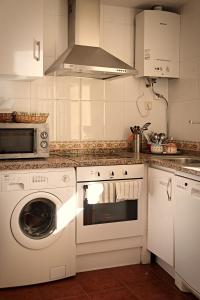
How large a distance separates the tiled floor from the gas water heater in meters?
1.73

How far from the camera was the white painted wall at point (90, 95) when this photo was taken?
3061mm

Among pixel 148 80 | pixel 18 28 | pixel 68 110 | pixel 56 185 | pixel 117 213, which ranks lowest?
pixel 117 213

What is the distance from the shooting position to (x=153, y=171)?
2.77 metres

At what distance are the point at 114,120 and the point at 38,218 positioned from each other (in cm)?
123

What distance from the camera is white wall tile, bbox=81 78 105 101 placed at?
3.22 m

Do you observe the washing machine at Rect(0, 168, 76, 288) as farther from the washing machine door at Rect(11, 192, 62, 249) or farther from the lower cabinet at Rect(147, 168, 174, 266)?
the lower cabinet at Rect(147, 168, 174, 266)

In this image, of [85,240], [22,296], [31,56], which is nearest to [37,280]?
[22,296]

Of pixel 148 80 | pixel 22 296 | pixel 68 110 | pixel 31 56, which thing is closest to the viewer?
pixel 22 296

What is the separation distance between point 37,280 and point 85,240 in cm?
44

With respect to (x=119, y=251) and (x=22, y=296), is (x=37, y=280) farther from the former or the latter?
(x=119, y=251)

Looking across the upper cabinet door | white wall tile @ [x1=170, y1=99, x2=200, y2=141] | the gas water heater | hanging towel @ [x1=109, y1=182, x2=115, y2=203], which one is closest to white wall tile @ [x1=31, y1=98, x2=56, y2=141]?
the upper cabinet door

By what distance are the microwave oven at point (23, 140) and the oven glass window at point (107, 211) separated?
47 cm

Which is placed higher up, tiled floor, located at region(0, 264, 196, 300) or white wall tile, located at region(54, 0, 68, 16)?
white wall tile, located at region(54, 0, 68, 16)

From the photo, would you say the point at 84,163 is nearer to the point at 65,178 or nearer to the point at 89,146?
the point at 65,178
